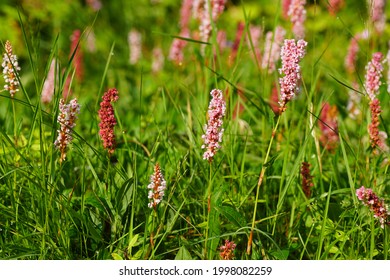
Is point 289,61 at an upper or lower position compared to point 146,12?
lower

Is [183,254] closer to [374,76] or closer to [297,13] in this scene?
[374,76]

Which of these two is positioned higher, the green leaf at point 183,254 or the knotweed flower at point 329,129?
the knotweed flower at point 329,129

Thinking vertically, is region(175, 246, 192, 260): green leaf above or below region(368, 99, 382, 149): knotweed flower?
below

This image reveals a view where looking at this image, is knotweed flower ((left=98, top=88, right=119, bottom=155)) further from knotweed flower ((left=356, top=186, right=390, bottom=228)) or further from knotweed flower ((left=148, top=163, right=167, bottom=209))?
knotweed flower ((left=356, top=186, right=390, bottom=228))

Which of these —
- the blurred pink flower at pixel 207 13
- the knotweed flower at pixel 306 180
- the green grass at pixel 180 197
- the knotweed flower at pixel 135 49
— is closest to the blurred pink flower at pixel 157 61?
the knotweed flower at pixel 135 49

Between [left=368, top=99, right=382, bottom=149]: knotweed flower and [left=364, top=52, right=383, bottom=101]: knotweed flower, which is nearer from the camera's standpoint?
[left=368, top=99, right=382, bottom=149]: knotweed flower

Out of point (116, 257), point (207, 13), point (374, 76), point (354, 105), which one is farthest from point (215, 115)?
point (354, 105)

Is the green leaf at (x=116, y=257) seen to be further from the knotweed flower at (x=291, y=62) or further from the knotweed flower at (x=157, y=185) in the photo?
the knotweed flower at (x=291, y=62)

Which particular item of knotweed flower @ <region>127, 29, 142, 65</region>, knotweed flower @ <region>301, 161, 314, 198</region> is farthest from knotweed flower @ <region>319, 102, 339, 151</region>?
knotweed flower @ <region>127, 29, 142, 65</region>
